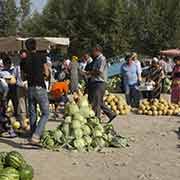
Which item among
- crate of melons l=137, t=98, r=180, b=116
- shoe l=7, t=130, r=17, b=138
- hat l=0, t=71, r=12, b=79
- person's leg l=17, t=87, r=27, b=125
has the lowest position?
crate of melons l=137, t=98, r=180, b=116

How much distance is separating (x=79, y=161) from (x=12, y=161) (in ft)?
6.37

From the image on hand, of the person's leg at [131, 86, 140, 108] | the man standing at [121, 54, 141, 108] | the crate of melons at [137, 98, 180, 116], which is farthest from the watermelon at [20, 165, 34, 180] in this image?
the person's leg at [131, 86, 140, 108]

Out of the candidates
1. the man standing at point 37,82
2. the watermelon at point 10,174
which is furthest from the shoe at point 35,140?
the watermelon at point 10,174

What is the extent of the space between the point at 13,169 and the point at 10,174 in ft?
0.71

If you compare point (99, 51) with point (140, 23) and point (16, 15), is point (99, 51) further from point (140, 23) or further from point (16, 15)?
point (140, 23)

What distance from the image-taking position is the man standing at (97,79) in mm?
12141

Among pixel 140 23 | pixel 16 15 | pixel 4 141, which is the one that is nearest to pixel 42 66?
pixel 4 141

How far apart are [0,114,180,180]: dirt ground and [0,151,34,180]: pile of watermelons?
517 mm

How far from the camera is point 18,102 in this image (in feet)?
41.0

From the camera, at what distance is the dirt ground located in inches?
333

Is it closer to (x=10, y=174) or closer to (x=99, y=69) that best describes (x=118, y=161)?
(x=10, y=174)

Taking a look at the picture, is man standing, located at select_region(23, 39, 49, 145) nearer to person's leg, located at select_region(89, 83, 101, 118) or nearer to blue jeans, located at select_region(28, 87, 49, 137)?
blue jeans, located at select_region(28, 87, 49, 137)

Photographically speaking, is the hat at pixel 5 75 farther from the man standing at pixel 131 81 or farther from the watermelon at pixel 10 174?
the man standing at pixel 131 81

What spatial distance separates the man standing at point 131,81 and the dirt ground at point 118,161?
17.4 feet
